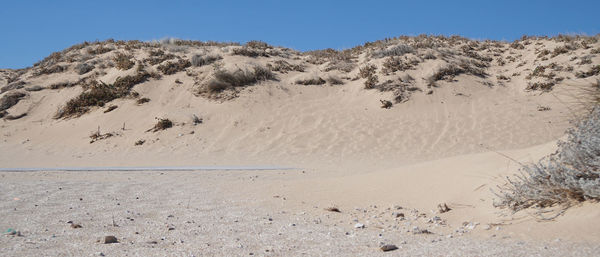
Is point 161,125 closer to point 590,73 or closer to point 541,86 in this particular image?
point 541,86

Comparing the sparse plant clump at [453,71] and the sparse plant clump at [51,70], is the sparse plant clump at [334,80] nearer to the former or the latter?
the sparse plant clump at [453,71]

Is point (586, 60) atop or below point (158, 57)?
below

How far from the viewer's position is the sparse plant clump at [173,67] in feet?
79.4

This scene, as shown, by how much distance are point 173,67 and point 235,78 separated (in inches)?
178

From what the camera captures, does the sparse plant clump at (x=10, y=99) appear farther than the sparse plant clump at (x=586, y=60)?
Yes

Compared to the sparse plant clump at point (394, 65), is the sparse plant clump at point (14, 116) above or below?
below

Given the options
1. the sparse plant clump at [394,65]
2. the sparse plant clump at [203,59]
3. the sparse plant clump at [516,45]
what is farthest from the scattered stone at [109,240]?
the sparse plant clump at [516,45]

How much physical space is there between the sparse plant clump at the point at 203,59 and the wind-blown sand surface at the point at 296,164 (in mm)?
803

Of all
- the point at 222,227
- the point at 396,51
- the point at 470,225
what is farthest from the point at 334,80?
the point at 470,225

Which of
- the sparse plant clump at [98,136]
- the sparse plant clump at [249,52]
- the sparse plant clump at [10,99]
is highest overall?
the sparse plant clump at [249,52]

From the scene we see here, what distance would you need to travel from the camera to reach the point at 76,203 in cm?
591

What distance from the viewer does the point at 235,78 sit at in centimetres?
2242

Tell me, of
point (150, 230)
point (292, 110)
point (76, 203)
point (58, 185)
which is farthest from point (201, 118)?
point (150, 230)

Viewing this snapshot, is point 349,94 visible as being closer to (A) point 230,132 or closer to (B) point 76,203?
(A) point 230,132
